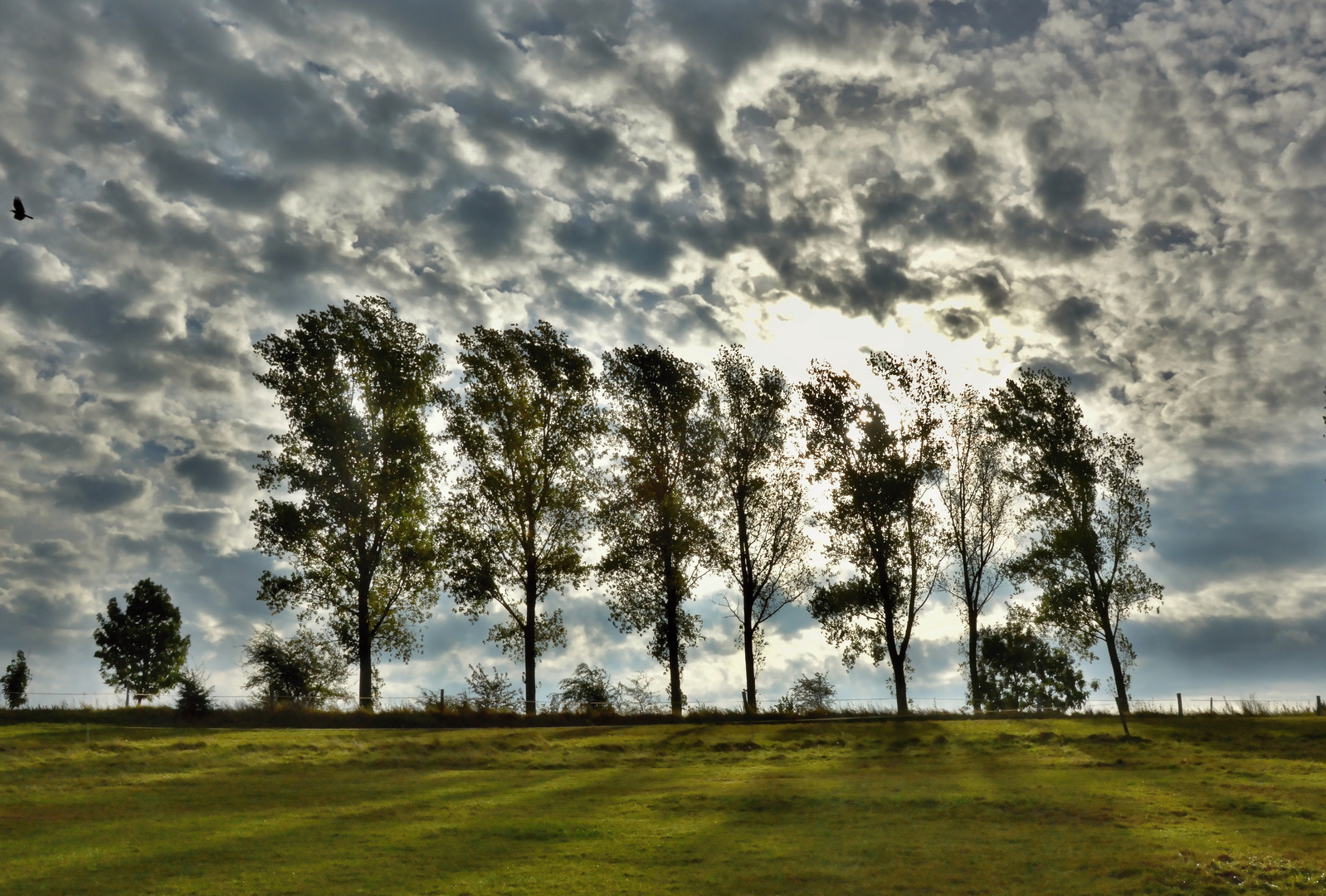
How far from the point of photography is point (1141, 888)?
45.7ft

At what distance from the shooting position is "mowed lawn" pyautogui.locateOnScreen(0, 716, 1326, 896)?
14.4 metres

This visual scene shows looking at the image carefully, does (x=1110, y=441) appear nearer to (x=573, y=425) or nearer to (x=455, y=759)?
(x=573, y=425)

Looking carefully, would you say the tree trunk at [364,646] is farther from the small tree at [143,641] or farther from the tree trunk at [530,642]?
the small tree at [143,641]

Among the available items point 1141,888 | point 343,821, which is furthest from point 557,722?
point 1141,888

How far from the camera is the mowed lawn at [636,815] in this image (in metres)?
14.4

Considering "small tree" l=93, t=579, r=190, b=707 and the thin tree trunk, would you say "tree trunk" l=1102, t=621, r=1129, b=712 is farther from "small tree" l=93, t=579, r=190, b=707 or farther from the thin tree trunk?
"small tree" l=93, t=579, r=190, b=707

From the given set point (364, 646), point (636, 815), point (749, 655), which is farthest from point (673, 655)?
point (636, 815)

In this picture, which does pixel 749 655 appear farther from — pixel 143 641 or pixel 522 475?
pixel 143 641

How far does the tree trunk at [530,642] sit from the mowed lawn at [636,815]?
786cm

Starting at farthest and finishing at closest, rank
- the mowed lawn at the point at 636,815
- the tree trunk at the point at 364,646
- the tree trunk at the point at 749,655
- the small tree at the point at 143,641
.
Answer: the small tree at the point at 143,641, the tree trunk at the point at 749,655, the tree trunk at the point at 364,646, the mowed lawn at the point at 636,815

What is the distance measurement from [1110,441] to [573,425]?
3033 cm

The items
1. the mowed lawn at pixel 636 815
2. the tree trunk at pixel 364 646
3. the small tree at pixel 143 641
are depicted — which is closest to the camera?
the mowed lawn at pixel 636 815

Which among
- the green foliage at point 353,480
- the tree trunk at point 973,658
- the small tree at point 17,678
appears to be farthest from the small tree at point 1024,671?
the small tree at point 17,678

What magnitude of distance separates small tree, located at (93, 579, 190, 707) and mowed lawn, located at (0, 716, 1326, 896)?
3693cm
